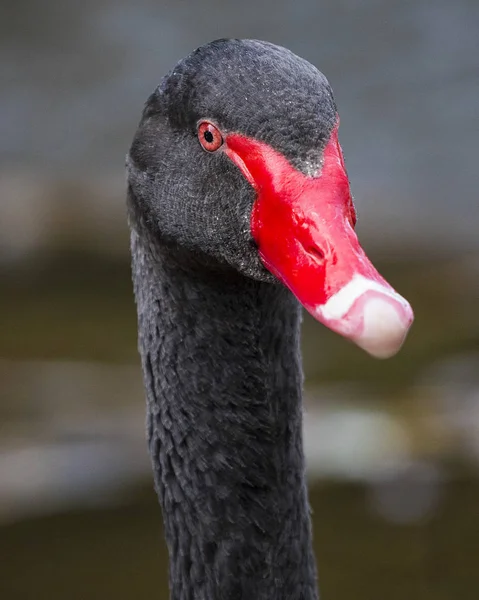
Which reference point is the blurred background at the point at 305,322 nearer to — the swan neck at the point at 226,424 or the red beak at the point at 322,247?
the swan neck at the point at 226,424

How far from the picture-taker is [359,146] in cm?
704

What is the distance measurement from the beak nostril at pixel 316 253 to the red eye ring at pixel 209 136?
35cm

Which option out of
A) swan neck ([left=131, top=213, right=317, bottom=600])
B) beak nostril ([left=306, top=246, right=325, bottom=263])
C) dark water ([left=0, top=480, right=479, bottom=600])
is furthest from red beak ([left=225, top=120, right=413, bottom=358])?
dark water ([left=0, top=480, right=479, bottom=600])

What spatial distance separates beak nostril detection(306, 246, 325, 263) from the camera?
1.71 m

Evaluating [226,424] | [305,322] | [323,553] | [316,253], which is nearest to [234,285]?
[226,424]

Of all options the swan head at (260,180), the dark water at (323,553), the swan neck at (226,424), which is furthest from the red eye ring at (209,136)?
the dark water at (323,553)

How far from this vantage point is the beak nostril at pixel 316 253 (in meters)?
1.71

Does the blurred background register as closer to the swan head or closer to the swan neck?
the swan neck

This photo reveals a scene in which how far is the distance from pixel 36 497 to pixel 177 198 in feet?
8.92

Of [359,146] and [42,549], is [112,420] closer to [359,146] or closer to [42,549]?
[42,549]

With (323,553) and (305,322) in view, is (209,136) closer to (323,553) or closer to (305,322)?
(323,553)

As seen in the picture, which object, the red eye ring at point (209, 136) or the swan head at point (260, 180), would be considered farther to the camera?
the red eye ring at point (209, 136)

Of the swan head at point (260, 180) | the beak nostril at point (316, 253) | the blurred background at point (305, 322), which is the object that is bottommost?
the beak nostril at point (316, 253)

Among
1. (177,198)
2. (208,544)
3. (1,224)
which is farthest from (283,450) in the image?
(1,224)
